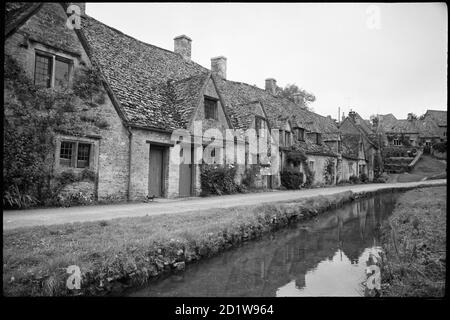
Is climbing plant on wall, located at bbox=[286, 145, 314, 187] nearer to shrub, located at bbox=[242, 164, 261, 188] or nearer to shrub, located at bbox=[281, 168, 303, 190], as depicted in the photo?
shrub, located at bbox=[281, 168, 303, 190]

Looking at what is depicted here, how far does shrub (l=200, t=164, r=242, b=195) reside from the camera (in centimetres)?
1480

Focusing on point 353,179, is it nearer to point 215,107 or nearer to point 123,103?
point 215,107

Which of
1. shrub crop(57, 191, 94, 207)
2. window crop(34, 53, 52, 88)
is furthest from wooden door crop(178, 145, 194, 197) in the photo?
window crop(34, 53, 52, 88)

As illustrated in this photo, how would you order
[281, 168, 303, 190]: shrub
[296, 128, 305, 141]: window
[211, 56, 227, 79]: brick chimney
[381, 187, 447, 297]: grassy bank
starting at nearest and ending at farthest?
1. [381, 187, 447, 297]: grassy bank
2. [281, 168, 303, 190]: shrub
3. [211, 56, 227, 79]: brick chimney
4. [296, 128, 305, 141]: window

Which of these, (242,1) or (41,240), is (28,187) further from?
(242,1)

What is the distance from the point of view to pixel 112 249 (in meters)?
4.77

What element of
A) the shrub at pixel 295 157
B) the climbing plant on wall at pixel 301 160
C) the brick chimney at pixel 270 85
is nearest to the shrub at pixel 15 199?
the shrub at pixel 295 157

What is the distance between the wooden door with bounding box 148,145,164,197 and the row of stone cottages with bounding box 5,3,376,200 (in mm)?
46

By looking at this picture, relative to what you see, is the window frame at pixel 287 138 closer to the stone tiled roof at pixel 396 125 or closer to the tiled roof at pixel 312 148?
the tiled roof at pixel 312 148

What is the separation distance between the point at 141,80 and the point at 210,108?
13.1 ft

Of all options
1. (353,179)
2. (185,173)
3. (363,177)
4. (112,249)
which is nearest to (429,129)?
(353,179)

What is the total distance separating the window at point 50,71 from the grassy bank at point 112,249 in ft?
21.4
